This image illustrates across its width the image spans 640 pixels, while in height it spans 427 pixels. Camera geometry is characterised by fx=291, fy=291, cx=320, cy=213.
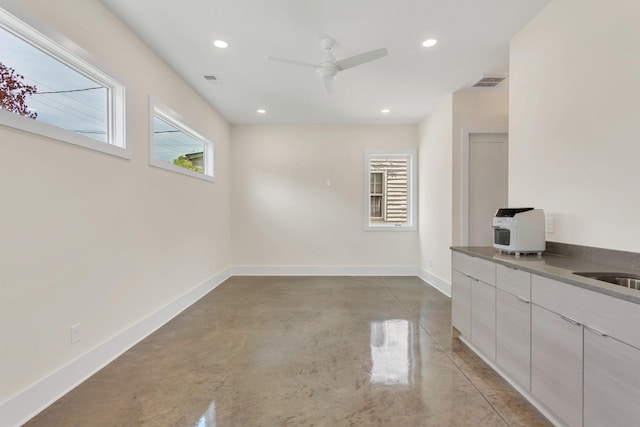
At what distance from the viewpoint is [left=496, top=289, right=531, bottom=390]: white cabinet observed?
1.83 metres

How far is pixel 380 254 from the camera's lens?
18.9 ft

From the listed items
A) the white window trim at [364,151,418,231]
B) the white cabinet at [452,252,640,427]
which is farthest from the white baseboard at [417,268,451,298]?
the white cabinet at [452,252,640,427]

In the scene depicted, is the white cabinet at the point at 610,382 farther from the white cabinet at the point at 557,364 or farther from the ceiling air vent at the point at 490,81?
the ceiling air vent at the point at 490,81

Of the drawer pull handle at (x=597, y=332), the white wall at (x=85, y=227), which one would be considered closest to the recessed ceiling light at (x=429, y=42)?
the drawer pull handle at (x=597, y=332)

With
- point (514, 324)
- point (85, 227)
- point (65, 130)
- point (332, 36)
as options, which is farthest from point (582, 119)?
point (85, 227)

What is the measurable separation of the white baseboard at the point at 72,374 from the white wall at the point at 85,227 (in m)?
0.05

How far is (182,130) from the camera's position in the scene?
3.98 meters

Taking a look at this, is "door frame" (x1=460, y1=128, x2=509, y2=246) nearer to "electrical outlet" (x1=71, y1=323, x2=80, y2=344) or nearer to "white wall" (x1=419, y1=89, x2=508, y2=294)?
"white wall" (x1=419, y1=89, x2=508, y2=294)

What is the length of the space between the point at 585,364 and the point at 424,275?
404 cm

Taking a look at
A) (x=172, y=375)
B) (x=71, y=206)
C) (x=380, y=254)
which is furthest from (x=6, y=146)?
(x=380, y=254)

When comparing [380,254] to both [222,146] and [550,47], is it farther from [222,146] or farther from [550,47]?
[550,47]

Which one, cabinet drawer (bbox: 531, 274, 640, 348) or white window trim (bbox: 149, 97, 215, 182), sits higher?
white window trim (bbox: 149, 97, 215, 182)

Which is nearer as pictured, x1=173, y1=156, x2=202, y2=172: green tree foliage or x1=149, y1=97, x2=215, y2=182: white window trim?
x1=149, y1=97, x2=215, y2=182: white window trim

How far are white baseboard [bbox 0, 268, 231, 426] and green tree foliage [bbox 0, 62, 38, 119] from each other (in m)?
1.71
